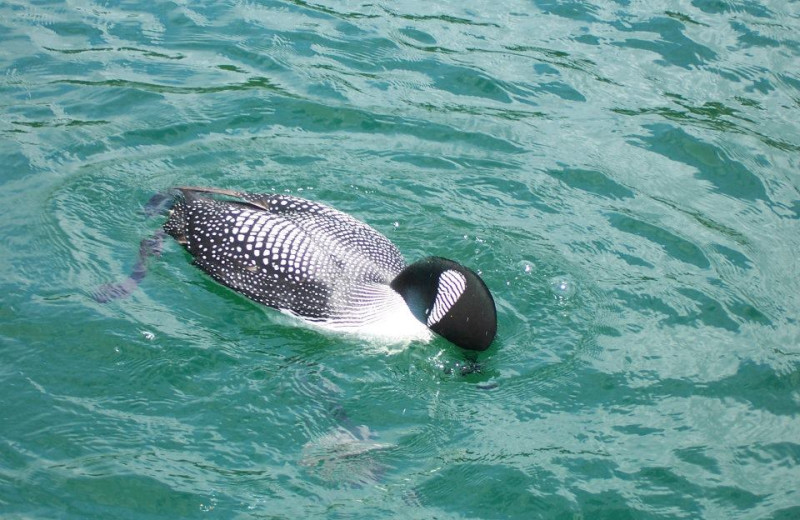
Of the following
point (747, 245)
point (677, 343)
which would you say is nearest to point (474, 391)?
point (677, 343)

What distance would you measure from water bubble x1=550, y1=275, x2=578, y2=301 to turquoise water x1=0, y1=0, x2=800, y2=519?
0.02 meters

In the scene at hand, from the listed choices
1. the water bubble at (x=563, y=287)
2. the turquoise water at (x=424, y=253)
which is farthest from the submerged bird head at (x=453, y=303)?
the water bubble at (x=563, y=287)

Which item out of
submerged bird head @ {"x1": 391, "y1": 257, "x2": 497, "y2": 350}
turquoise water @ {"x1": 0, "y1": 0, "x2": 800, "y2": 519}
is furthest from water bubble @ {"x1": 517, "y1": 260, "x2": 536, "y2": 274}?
submerged bird head @ {"x1": 391, "y1": 257, "x2": 497, "y2": 350}

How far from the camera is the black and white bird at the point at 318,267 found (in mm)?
5555

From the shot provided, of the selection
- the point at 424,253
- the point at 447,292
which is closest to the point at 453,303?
the point at 447,292

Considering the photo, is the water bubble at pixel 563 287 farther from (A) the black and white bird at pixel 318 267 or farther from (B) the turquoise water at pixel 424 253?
(A) the black and white bird at pixel 318 267

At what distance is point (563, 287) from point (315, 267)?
1621mm

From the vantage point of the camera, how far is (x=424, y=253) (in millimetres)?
6594

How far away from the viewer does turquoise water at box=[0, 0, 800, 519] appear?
4.80 meters

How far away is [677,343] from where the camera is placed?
5.84 m

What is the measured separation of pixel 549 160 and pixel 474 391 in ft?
9.07

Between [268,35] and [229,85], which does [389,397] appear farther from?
[268,35]

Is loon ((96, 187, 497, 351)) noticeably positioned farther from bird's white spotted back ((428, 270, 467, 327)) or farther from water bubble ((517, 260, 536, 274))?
water bubble ((517, 260, 536, 274))

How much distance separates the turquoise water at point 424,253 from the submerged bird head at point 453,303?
0.87 ft
